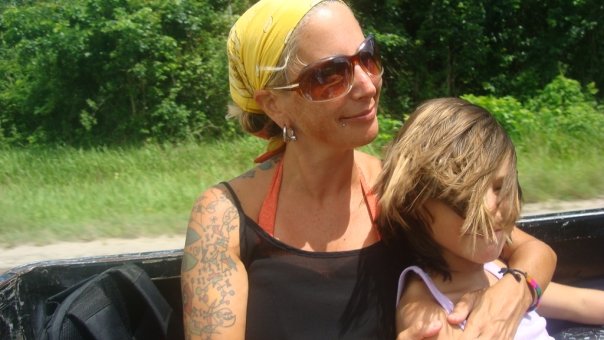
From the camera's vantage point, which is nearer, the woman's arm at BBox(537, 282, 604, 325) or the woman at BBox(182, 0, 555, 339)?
the woman at BBox(182, 0, 555, 339)

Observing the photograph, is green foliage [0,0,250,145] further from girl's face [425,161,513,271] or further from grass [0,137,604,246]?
girl's face [425,161,513,271]

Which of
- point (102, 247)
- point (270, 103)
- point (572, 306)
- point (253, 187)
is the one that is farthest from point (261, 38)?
point (102, 247)

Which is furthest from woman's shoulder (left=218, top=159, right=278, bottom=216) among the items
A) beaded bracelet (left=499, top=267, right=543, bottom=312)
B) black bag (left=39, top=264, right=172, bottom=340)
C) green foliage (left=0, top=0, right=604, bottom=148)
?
green foliage (left=0, top=0, right=604, bottom=148)

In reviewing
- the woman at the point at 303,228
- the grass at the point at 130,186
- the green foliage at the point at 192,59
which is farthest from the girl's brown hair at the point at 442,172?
the green foliage at the point at 192,59

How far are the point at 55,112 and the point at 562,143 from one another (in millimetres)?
9427

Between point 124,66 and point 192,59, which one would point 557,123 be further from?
point 124,66

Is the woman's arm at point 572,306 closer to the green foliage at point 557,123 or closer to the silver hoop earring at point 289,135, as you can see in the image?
the silver hoop earring at point 289,135

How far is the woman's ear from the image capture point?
1.88m

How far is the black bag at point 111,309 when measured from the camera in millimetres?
1760

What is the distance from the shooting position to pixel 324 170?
1.93 m

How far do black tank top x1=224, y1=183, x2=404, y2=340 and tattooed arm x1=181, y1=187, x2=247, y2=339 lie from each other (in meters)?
0.04

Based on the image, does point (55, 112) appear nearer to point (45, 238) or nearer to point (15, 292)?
point (45, 238)

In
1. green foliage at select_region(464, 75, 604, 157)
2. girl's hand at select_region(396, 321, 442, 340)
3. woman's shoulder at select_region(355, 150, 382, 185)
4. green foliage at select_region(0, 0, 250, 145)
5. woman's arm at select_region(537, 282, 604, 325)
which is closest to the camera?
girl's hand at select_region(396, 321, 442, 340)

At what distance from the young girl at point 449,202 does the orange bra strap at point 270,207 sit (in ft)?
0.91
